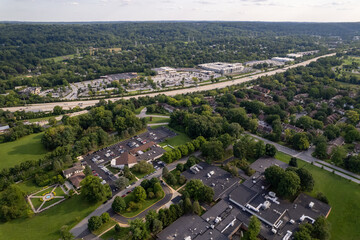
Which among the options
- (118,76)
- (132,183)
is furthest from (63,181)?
(118,76)

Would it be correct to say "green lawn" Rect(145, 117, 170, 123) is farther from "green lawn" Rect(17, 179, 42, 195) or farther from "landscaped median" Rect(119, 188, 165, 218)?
"green lawn" Rect(17, 179, 42, 195)

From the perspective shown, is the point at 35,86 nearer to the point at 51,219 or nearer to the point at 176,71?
the point at 176,71

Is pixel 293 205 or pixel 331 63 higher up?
pixel 331 63

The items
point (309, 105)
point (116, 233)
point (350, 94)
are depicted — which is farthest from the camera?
point (350, 94)

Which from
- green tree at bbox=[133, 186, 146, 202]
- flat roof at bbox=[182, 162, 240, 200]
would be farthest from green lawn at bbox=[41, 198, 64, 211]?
flat roof at bbox=[182, 162, 240, 200]

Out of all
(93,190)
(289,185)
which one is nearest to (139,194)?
(93,190)

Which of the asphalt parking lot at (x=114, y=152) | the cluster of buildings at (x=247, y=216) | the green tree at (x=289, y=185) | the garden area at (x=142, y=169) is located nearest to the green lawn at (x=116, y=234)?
the cluster of buildings at (x=247, y=216)
